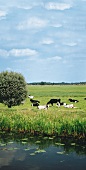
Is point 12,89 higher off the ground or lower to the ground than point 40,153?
higher

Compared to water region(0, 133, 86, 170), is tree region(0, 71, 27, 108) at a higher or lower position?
higher

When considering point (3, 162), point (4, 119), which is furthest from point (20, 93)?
point (3, 162)

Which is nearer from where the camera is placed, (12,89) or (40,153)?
(40,153)

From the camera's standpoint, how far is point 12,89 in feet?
150

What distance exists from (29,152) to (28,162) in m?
2.47

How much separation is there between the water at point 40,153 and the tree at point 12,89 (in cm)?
1723

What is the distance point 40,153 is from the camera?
73.2ft

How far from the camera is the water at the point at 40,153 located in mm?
19353

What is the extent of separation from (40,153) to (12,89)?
24.1 meters

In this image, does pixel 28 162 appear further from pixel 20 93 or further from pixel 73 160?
pixel 20 93

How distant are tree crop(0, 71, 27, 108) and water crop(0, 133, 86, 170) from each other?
56.5ft

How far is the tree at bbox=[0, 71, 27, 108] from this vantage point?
45.7 metres

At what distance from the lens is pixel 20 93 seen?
152 feet

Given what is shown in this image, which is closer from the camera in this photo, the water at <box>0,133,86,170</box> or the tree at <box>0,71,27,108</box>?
the water at <box>0,133,86,170</box>
